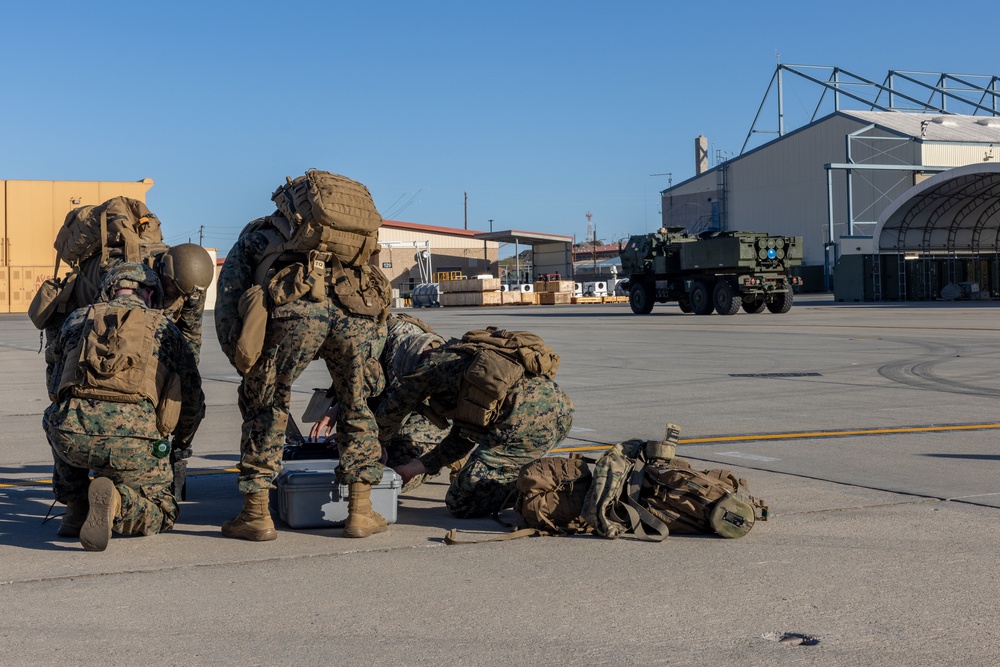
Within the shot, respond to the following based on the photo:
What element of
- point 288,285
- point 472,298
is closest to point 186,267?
point 288,285

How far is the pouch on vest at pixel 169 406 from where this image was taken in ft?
17.4

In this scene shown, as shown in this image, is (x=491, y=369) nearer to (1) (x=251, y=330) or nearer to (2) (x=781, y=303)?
(1) (x=251, y=330)

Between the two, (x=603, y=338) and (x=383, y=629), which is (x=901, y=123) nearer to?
(x=603, y=338)

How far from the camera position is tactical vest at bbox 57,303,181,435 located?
5.07 metres

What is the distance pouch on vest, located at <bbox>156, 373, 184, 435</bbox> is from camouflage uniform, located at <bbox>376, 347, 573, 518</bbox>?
1103mm

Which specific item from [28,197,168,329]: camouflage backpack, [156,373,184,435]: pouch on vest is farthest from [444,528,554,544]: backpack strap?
[28,197,168,329]: camouflage backpack

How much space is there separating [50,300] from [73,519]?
49.3 inches

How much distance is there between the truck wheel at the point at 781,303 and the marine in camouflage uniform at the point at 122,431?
29.3 m

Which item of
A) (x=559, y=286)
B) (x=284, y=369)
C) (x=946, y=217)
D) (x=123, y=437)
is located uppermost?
(x=946, y=217)

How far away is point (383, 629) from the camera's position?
152 inches

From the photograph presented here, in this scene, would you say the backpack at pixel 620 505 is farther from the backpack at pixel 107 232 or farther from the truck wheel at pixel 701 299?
the truck wheel at pixel 701 299

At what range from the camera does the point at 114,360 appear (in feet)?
16.6

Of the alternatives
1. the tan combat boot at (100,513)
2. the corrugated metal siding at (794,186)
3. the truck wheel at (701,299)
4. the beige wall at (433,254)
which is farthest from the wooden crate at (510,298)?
the tan combat boot at (100,513)

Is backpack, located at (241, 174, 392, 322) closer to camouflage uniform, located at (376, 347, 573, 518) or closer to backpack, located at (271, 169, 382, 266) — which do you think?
backpack, located at (271, 169, 382, 266)
